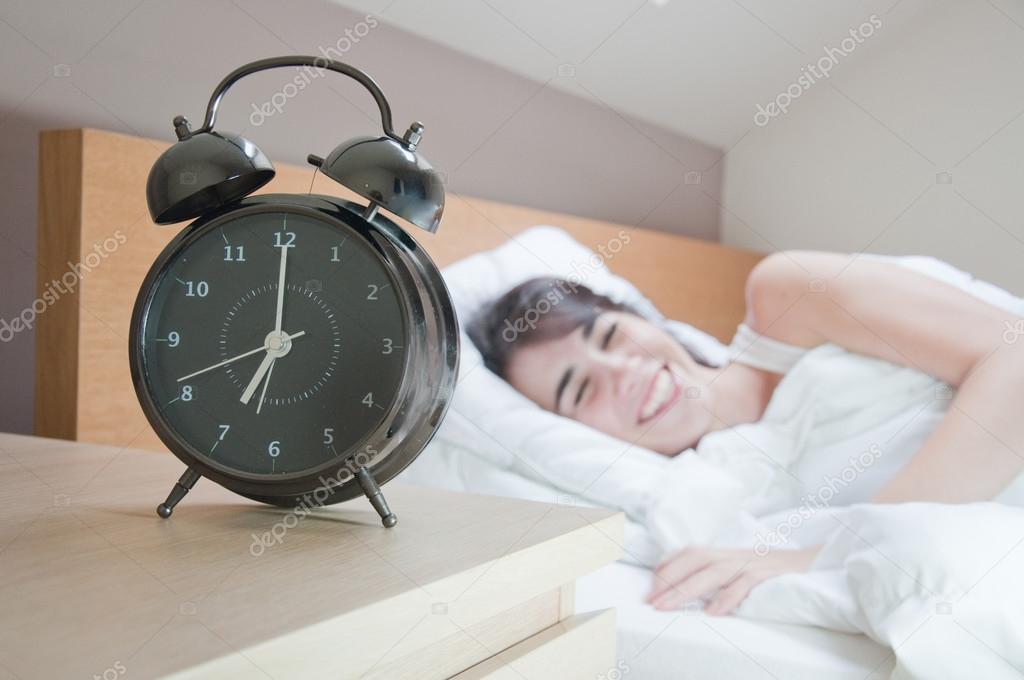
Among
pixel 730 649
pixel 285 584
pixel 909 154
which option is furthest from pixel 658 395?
pixel 285 584

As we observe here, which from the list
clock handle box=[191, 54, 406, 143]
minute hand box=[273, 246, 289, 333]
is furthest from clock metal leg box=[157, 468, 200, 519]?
clock handle box=[191, 54, 406, 143]

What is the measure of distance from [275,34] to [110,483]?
1.09m

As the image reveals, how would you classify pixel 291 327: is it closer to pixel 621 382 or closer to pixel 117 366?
pixel 117 366

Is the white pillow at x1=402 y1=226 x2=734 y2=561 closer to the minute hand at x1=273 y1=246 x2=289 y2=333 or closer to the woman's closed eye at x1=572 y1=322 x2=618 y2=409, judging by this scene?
the woman's closed eye at x1=572 y1=322 x2=618 y2=409

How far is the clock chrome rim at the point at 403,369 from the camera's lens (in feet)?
2.17

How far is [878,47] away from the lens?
2.75 m

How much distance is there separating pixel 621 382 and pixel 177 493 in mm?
1618

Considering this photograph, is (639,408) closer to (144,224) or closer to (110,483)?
(144,224)

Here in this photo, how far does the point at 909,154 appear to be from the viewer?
108 inches

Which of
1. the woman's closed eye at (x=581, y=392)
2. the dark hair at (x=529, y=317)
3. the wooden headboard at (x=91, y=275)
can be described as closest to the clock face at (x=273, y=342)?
the wooden headboard at (x=91, y=275)

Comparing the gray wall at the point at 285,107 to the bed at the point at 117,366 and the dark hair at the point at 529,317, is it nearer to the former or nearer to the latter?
the bed at the point at 117,366

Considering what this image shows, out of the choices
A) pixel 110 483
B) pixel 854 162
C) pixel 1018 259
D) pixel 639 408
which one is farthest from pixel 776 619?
pixel 854 162

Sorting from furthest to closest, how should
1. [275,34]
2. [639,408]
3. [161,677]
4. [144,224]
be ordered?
[639,408], [275,34], [144,224], [161,677]

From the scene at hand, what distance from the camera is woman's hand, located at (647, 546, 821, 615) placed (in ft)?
4.94
